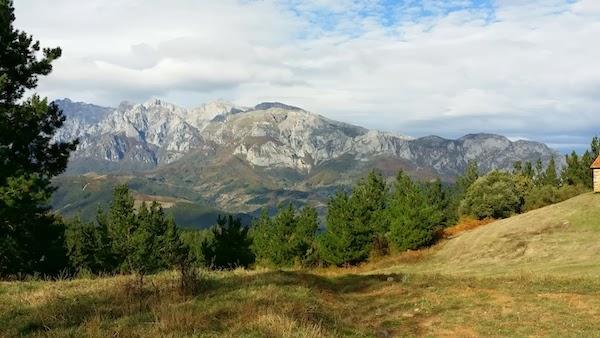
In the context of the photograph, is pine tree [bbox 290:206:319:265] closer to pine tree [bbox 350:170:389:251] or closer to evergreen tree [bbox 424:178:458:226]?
pine tree [bbox 350:170:389:251]

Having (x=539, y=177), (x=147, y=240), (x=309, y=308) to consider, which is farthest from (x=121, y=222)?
(x=539, y=177)

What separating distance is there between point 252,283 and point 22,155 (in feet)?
50.1

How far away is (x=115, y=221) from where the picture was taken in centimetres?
7725

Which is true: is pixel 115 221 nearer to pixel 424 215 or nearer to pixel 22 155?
pixel 424 215

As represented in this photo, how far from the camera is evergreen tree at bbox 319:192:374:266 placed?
65125mm

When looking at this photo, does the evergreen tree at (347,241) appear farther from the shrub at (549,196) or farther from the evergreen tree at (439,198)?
the shrub at (549,196)

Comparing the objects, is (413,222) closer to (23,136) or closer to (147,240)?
(147,240)

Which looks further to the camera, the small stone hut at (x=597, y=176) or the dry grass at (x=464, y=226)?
the dry grass at (x=464, y=226)

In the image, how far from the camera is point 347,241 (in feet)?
213

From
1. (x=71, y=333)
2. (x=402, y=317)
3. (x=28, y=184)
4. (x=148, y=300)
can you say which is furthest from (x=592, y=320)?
(x=28, y=184)

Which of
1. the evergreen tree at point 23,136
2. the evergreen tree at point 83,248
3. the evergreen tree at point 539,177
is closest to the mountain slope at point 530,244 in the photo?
the evergreen tree at point 23,136

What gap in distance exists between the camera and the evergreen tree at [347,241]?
65.1 metres

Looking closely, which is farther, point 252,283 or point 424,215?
point 424,215

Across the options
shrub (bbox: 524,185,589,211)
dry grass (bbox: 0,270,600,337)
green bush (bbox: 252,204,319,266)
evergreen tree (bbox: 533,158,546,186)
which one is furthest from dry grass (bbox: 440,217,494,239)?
dry grass (bbox: 0,270,600,337)
